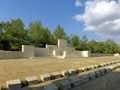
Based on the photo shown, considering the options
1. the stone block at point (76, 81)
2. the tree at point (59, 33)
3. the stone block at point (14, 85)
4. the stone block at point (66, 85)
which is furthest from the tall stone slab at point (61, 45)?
the stone block at point (14, 85)

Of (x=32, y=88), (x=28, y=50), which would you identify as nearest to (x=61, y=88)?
(x=32, y=88)

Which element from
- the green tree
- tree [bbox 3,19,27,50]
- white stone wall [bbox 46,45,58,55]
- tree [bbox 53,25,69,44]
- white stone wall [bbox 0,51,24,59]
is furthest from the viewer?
tree [bbox 53,25,69,44]

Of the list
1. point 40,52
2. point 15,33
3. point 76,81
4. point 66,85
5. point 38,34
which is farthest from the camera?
point 38,34

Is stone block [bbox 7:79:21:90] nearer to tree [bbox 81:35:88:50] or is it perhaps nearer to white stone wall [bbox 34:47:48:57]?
white stone wall [bbox 34:47:48:57]

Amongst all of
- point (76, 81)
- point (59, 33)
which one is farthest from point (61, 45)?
point (76, 81)

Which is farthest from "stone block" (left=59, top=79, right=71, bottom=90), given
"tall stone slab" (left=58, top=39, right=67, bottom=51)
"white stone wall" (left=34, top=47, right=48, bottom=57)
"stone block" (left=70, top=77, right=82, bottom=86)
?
"tall stone slab" (left=58, top=39, right=67, bottom=51)

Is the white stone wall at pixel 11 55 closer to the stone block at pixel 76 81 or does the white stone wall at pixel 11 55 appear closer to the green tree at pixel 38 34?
the green tree at pixel 38 34

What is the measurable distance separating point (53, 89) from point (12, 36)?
67.4 feet

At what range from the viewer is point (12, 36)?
77.5ft

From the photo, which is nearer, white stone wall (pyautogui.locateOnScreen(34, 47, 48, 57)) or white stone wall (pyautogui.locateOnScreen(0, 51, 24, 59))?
white stone wall (pyautogui.locateOnScreen(0, 51, 24, 59))

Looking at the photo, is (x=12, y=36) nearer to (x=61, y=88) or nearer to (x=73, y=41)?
(x=73, y=41)

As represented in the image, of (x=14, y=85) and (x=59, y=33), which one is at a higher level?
(x=59, y=33)

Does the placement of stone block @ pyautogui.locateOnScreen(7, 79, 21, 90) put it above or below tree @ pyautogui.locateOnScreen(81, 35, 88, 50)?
below

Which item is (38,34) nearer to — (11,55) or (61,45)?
(61,45)
